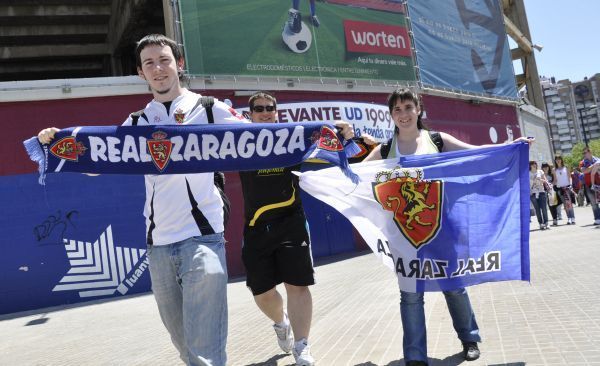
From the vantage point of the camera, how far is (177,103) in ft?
10.1

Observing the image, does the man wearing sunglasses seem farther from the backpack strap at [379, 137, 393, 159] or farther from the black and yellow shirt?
the backpack strap at [379, 137, 393, 159]

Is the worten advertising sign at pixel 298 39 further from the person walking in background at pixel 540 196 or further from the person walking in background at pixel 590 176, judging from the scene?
the person walking in background at pixel 590 176

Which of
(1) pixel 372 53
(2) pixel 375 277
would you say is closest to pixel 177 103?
(2) pixel 375 277

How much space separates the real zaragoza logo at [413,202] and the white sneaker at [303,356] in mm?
1116

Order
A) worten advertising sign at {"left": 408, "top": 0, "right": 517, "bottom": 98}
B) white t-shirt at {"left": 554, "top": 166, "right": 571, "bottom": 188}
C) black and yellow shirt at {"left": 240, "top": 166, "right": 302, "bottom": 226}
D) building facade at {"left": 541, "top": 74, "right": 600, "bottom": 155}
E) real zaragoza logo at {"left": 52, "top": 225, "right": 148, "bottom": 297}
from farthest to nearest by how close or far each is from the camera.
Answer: building facade at {"left": 541, "top": 74, "right": 600, "bottom": 155}, worten advertising sign at {"left": 408, "top": 0, "right": 517, "bottom": 98}, white t-shirt at {"left": 554, "top": 166, "right": 571, "bottom": 188}, real zaragoza logo at {"left": 52, "top": 225, "right": 148, "bottom": 297}, black and yellow shirt at {"left": 240, "top": 166, "right": 302, "bottom": 226}

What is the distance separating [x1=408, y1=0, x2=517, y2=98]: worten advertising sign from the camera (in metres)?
17.8

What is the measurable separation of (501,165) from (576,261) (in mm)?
4379

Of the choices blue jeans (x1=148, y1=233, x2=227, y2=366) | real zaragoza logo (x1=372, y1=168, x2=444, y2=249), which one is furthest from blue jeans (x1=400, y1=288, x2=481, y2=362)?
blue jeans (x1=148, y1=233, x2=227, y2=366)

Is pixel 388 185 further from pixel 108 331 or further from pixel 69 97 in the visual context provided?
pixel 69 97

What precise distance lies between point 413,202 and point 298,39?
11061 millimetres

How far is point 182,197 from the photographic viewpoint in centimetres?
285

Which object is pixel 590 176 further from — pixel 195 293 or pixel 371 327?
pixel 195 293

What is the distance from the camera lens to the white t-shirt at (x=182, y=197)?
2.79 m

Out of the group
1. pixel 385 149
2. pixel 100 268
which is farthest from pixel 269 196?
pixel 100 268
